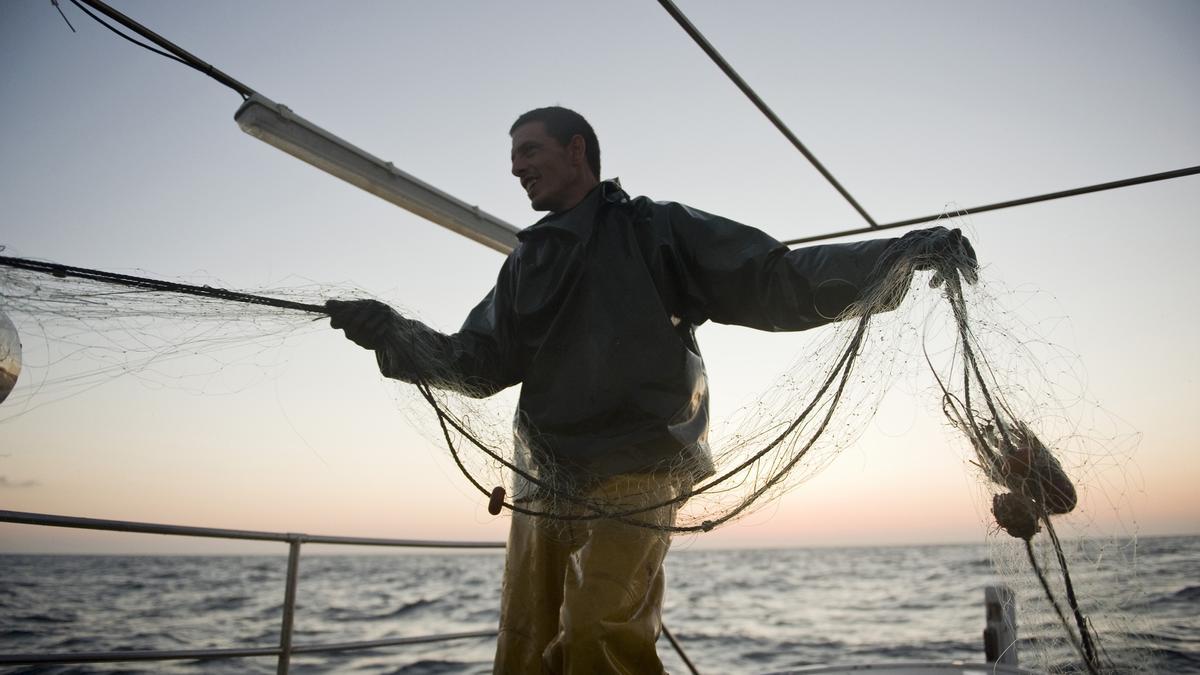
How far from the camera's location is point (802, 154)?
285cm

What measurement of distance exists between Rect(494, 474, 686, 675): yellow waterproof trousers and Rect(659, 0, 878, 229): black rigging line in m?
1.31

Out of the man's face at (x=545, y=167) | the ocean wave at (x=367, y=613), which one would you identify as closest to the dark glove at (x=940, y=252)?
the man's face at (x=545, y=167)

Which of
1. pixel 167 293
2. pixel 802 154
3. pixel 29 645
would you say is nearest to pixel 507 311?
pixel 167 293

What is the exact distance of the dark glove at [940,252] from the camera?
69.6 inches

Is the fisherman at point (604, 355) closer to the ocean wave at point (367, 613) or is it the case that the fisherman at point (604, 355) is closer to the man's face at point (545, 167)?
the man's face at point (545, 167)

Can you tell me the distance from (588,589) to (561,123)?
4.67 ft

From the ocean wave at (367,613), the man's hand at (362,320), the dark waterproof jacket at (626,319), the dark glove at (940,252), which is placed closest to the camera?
the dark glove at (940,252)

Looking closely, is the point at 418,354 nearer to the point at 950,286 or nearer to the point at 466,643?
the point at 950,286

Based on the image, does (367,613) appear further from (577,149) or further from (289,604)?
(577,149)

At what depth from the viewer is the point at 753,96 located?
255cm

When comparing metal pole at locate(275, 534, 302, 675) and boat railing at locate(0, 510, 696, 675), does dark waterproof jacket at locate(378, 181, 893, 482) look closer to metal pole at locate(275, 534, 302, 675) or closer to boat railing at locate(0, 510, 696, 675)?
boat railing at locate(0, 510, 696, 675)

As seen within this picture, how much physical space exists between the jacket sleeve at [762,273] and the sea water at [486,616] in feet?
2.73

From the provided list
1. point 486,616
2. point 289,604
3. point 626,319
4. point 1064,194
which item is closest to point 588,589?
point 626,319

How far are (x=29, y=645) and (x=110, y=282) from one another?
1784cm
